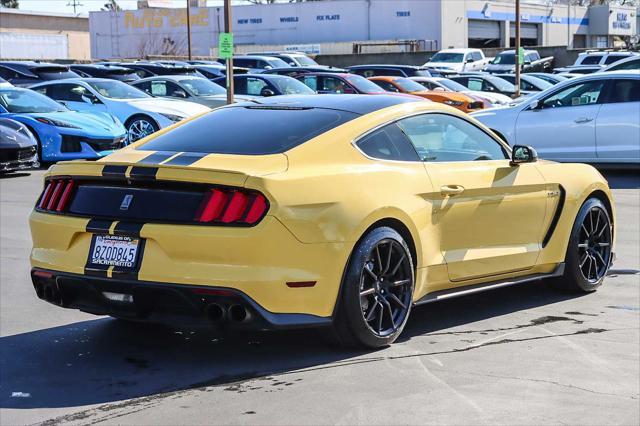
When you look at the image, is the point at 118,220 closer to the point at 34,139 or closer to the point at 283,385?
the point at 283,385

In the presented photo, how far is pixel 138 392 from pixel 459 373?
1.70 metres

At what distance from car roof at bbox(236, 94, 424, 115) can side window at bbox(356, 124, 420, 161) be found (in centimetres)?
18

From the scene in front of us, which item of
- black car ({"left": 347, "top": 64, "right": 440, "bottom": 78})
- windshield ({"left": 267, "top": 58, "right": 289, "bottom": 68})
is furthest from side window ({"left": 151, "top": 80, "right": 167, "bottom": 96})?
windshield ({"left": 267, "top": 58, "right": 289, "bottom": 68})

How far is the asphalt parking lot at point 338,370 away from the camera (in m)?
4.92

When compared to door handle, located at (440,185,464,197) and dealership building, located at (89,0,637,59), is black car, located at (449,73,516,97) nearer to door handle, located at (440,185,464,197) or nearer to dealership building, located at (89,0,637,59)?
door handle, located at (440,185,464,197)

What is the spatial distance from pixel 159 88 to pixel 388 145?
663 inches

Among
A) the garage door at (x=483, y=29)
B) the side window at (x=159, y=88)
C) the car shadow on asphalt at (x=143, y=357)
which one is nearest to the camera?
the car shadow on asphalt at (x=143, y=357)

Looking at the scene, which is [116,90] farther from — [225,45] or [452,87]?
[452,87]

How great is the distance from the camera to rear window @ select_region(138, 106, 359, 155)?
5965 millimetres

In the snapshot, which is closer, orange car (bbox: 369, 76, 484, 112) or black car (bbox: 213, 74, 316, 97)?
black car (bbox: 213, 74, 316, 97)

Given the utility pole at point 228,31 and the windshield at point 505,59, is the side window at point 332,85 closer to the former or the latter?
the utility pole at point 228,31

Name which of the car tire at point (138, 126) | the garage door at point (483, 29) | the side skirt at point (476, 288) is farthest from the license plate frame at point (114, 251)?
the garage door at point (483, 29)

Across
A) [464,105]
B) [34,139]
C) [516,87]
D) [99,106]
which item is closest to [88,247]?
[34,139]

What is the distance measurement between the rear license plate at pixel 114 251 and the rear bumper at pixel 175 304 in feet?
0.32
